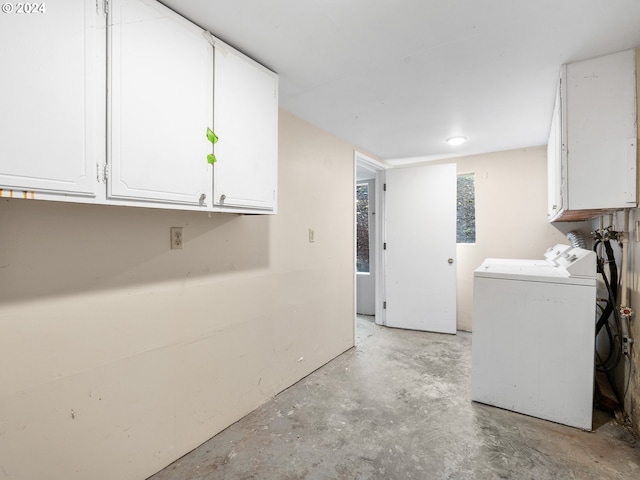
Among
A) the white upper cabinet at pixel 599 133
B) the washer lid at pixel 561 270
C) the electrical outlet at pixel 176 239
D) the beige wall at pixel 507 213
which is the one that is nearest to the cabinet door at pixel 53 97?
the electrical outlet at pixel 176 239

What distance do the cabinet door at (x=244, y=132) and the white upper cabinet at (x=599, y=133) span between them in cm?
169

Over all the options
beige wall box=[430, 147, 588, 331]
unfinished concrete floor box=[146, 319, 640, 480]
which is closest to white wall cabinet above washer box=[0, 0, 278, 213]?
unfinished concrete floor box=[146, 319, 640, 480]

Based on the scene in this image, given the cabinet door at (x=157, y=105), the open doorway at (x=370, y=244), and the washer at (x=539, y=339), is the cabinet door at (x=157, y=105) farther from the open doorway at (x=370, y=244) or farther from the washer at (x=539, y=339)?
the open doorway at (x=370, y=244)

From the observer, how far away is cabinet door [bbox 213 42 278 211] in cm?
157

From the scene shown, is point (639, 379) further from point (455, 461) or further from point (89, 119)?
point (89, 119)

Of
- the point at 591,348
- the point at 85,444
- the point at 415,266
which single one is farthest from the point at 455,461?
the point at 415,266

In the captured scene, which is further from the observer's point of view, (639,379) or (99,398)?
(639,379)

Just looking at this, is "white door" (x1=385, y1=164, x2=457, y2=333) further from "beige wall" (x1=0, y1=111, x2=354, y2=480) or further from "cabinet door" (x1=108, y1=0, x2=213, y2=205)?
"cabinet door" (x1=108, y1=0, x2=213, y2=205)

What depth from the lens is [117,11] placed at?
3.86 feet

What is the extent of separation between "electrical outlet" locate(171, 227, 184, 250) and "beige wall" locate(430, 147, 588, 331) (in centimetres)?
335

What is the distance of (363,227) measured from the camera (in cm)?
482

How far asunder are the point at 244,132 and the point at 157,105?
0.46 metres

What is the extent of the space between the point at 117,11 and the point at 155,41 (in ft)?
0.49

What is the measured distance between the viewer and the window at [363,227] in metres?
4.74
